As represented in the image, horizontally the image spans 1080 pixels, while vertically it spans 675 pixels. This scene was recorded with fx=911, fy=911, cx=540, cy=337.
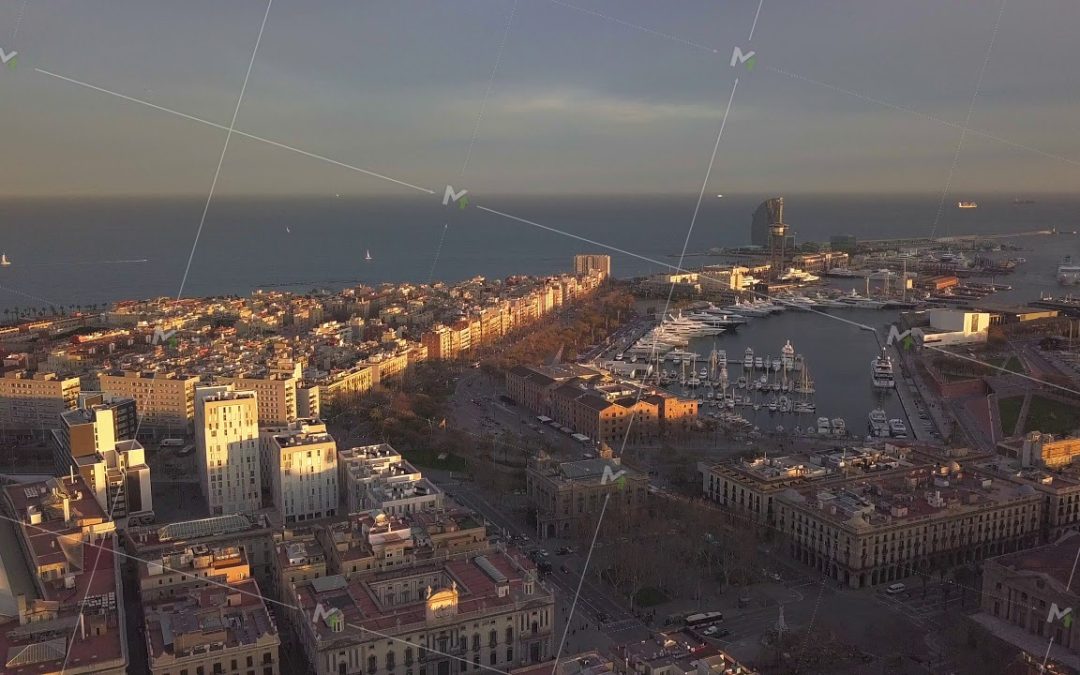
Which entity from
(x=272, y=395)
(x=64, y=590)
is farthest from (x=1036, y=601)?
(x=272, y=395)

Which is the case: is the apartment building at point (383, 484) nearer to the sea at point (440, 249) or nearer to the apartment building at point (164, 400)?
the sea at point (440, 249)

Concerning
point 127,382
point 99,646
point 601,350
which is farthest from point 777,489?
point 601,350

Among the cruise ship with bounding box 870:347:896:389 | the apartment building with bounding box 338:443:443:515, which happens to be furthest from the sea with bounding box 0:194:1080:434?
the apartment building with bounding box 338:443:443:515

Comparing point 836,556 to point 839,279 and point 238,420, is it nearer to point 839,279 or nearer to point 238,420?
point 238,420

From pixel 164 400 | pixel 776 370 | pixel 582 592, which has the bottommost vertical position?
pixel 582 592

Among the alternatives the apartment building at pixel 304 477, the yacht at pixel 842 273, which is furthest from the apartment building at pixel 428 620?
the yacht at pixel 842 273

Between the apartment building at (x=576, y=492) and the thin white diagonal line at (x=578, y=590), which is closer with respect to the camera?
the thin white diagonal line at (x=578, y=590)

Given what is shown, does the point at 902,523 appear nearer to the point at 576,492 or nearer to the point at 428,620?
the point at 576,492
